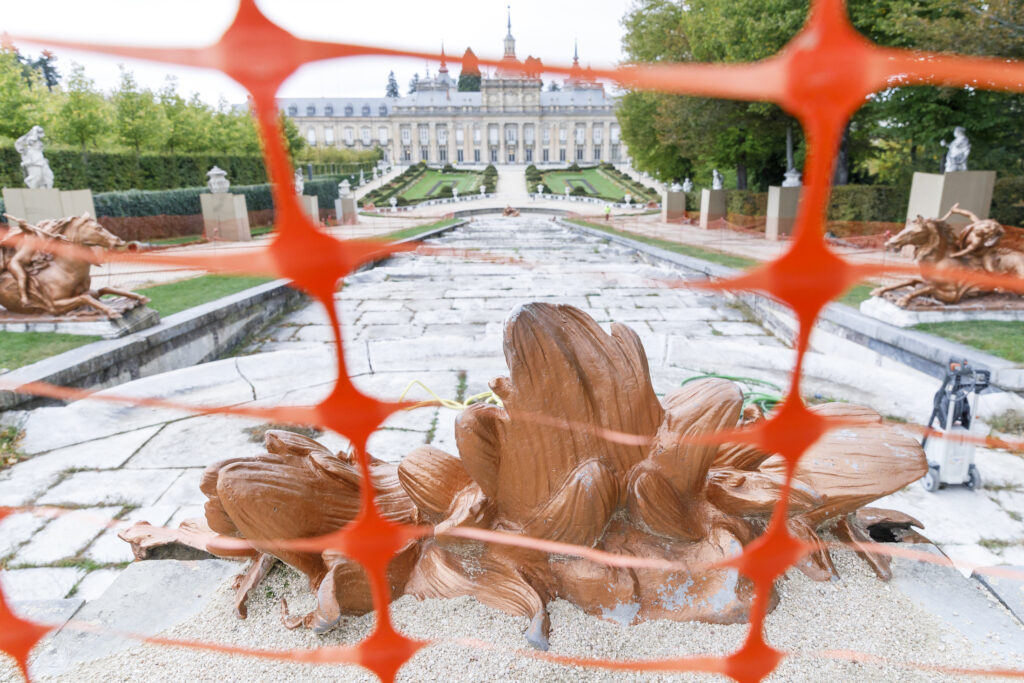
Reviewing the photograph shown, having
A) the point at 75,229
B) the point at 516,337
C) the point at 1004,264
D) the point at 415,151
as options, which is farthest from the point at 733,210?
the point at 415,151

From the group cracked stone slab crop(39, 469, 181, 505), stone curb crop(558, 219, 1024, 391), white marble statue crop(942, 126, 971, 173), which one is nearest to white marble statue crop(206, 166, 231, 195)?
stone curb crop(558, 219, 1024, 391)

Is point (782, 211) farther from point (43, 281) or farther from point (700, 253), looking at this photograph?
point (43, 281)

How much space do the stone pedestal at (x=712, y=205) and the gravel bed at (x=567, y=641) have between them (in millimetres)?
14851

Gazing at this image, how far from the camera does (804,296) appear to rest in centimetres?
122

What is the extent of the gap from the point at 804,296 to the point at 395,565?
1.21 m

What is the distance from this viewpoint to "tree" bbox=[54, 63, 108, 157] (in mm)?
14453

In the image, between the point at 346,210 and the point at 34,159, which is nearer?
the point at 34,159

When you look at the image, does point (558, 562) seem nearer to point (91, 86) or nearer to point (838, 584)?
point (838, 584)

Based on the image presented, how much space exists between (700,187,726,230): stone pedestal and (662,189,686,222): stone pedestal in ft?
4.62

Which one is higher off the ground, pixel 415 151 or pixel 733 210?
pixel 415 151

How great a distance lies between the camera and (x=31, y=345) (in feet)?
15.3

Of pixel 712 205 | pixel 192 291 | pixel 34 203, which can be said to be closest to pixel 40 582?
pixel 192 291

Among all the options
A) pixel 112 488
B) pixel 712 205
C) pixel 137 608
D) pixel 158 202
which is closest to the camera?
pixel 137 608

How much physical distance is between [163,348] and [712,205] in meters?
13.6
